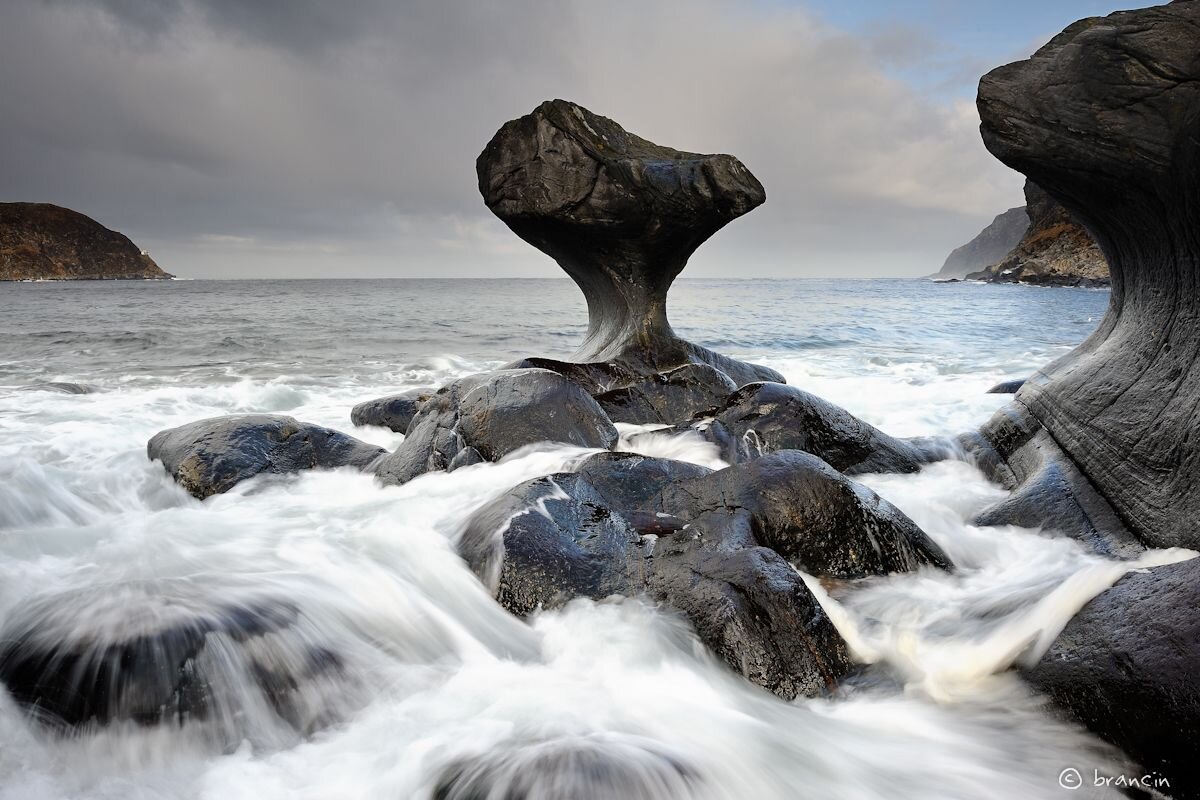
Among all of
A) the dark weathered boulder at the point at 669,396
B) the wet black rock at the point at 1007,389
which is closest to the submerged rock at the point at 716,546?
the dark weathered boulder at the point at 669,396

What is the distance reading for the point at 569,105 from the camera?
9.84 m

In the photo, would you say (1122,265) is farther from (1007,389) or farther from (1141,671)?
(1007,389)

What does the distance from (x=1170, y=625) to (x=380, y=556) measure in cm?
385

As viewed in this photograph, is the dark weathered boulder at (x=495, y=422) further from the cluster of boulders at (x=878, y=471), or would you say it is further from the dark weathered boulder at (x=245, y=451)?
the dark weathered boulder at (x=245, y=451)

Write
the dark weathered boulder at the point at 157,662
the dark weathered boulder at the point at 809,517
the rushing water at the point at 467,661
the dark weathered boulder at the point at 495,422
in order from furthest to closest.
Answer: the dark weathered boulder at the point at 495,422 → the dark weathered boulder at the point at 809,517 → the dark weathered boulder at the point at 157,662 → the rushing water at the point at 467,661

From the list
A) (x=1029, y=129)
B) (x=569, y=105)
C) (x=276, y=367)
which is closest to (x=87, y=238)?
(x=276, y=367)

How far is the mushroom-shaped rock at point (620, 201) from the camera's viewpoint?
9.56 metres

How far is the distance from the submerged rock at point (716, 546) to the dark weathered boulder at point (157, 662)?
104 cm

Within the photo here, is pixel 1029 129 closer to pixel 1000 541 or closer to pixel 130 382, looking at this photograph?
pixel 1000 541

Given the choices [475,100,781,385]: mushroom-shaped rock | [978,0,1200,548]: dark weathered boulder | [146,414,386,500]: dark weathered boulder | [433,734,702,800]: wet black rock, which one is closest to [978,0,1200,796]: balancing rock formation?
[978,0,1200,548]: dark weathered boulder

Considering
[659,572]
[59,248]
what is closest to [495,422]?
[659,572]

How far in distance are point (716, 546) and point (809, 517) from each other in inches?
28.1

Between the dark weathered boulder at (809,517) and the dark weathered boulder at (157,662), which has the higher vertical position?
the dark weathered boulder at (809,517)

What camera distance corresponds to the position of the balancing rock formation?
164 inches
